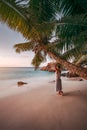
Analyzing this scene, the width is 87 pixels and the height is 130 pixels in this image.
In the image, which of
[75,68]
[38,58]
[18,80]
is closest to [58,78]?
[38,58]

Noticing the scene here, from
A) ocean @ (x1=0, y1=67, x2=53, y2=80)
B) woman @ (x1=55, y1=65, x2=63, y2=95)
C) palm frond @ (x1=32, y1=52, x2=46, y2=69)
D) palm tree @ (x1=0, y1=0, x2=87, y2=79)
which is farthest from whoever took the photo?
ocean @ (x1=0, y1=67, x2=53, y2=80)

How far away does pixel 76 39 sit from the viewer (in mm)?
3424

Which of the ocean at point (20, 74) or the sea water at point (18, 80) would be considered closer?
the sea water at point (18, 80)

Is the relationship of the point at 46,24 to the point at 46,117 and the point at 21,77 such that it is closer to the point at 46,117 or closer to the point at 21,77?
the point at 46,117

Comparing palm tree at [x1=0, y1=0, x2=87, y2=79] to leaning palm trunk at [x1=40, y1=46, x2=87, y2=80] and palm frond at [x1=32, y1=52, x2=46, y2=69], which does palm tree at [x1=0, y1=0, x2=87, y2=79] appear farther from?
palm frond at [x1=32, y1=52, x2=46, y2=69]

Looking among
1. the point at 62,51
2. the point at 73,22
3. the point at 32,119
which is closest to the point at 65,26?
the point at 73,22

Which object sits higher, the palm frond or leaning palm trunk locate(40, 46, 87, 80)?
the palm frond

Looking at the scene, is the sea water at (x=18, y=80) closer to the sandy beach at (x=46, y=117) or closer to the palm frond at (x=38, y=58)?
the palm frond at (x=38, y=58)

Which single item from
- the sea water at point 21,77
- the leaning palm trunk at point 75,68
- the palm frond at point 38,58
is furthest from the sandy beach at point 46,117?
the sea water at point 21,77

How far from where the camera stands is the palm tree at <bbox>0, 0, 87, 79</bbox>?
306 cm

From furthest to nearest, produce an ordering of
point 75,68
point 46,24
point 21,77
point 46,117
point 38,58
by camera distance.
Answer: point 21,77, point 38,58, point 46,117, point 75,68, point 46,24

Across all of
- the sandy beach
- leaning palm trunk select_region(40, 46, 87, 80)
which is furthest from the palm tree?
the sandy beach

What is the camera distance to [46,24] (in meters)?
3.06

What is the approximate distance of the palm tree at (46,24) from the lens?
3.06 meters
